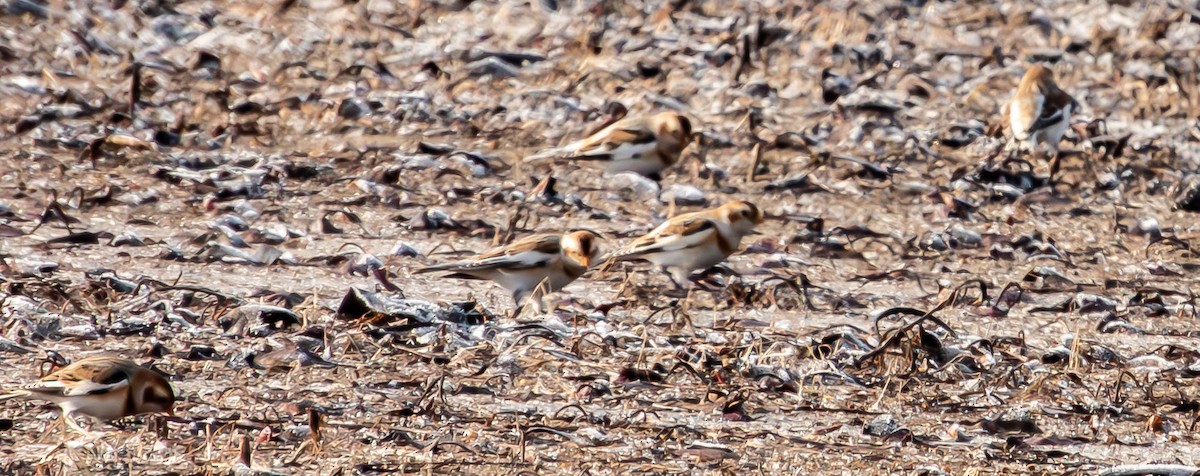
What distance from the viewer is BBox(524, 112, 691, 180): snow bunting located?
294 inches

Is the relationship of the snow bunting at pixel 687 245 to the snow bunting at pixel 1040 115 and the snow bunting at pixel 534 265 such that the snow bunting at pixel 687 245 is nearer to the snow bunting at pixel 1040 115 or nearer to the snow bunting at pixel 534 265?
the snow bunting at pixel 534 265

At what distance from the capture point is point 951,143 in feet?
27.5

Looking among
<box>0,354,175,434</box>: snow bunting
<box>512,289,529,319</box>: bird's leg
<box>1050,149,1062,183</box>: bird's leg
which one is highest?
<box>0,354,175,434</box>: snow bunting

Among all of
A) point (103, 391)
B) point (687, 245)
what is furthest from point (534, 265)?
point (103, 391)

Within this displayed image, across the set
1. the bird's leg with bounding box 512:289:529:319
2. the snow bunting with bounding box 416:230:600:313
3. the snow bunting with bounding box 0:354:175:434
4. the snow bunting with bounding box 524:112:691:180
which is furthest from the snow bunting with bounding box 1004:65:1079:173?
the snow bunting with bounding box 0:354:175:434

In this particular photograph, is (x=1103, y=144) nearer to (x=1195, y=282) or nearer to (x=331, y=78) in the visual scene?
(x=1195, y=282)

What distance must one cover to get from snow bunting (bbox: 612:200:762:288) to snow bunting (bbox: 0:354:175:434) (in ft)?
7.08

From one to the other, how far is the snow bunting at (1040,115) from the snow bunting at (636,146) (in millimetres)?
1492

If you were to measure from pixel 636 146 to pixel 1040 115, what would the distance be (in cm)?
186

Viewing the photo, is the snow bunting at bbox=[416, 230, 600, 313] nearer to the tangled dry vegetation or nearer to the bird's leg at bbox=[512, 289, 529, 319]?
the bird's leg at bbox=[512, 289, 529, 319]

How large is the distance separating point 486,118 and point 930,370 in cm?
346

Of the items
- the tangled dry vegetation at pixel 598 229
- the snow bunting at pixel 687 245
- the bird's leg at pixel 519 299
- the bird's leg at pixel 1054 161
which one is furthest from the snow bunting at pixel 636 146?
the bird's leg at pixel 1054 161

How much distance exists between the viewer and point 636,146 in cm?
746

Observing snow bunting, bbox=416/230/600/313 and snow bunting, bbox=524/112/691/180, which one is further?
snow bunting, bbox=524/112/691/180
